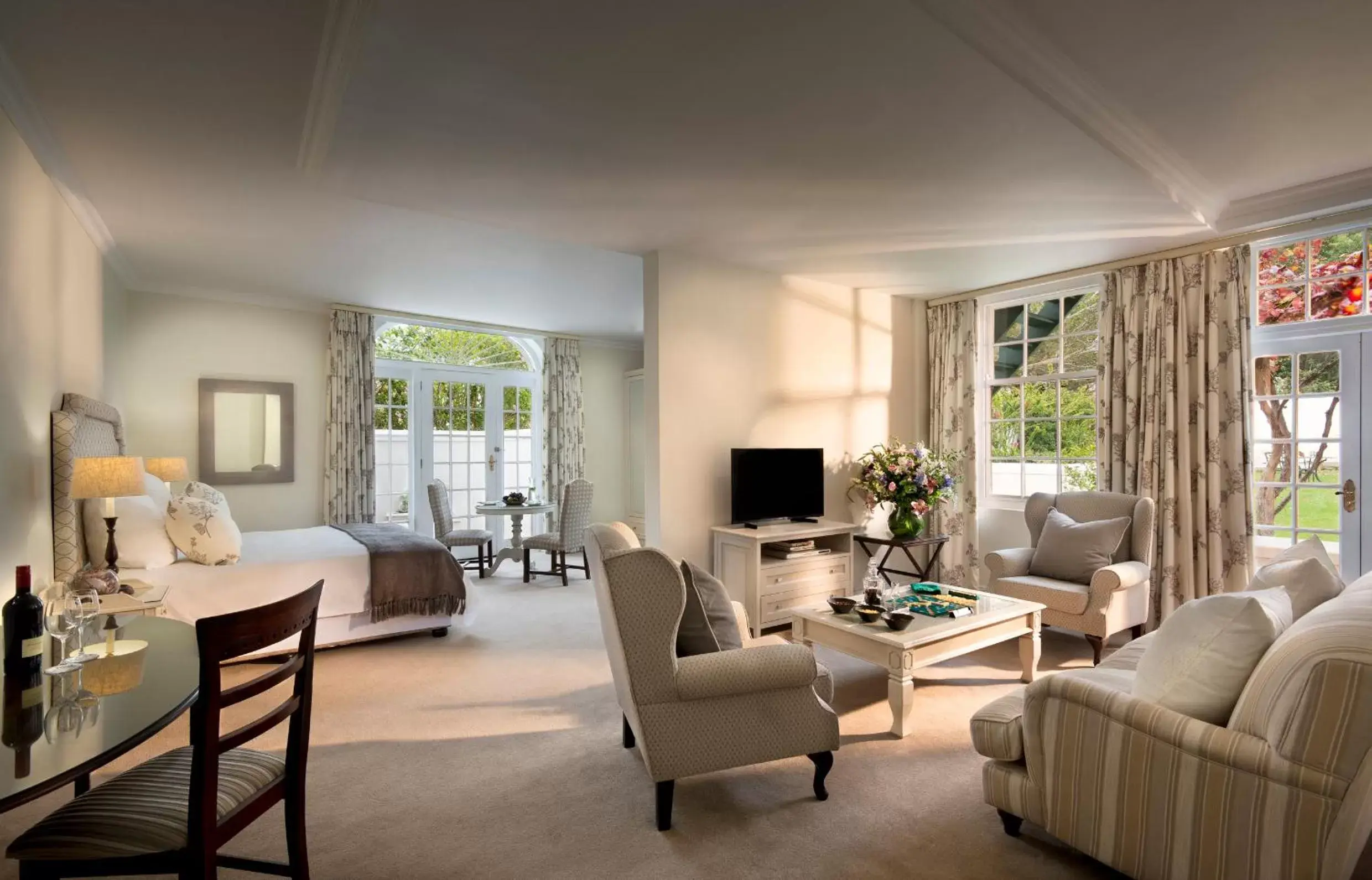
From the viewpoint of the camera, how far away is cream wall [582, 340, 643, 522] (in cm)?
821

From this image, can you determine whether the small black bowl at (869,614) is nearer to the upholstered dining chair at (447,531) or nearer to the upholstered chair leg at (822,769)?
the upholstered chair leg at (822,769)

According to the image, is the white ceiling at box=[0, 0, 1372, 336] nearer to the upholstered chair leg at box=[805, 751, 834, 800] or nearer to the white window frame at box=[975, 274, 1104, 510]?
the white window frame at box=[975, 274, 1104, 510]

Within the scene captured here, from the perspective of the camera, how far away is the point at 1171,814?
5.74 feet

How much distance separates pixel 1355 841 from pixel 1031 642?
2181mm

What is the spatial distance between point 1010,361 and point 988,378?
Answer: 0.75ft

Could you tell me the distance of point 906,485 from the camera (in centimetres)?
500

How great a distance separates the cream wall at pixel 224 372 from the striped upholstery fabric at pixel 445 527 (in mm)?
1017

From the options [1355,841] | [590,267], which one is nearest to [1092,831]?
[1355,841]

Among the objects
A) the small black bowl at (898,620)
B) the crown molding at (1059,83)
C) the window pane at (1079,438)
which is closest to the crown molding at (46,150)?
the crown molding at (1059,83)

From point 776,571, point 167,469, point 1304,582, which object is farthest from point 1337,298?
point 167,469

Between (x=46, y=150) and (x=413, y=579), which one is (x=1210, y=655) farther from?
(x=46, y=150)

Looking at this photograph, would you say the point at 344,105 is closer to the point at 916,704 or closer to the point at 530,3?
the point at 530,3

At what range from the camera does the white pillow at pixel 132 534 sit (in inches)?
140

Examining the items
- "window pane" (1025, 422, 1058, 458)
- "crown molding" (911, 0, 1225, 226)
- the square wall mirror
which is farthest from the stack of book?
the square wall mirror
